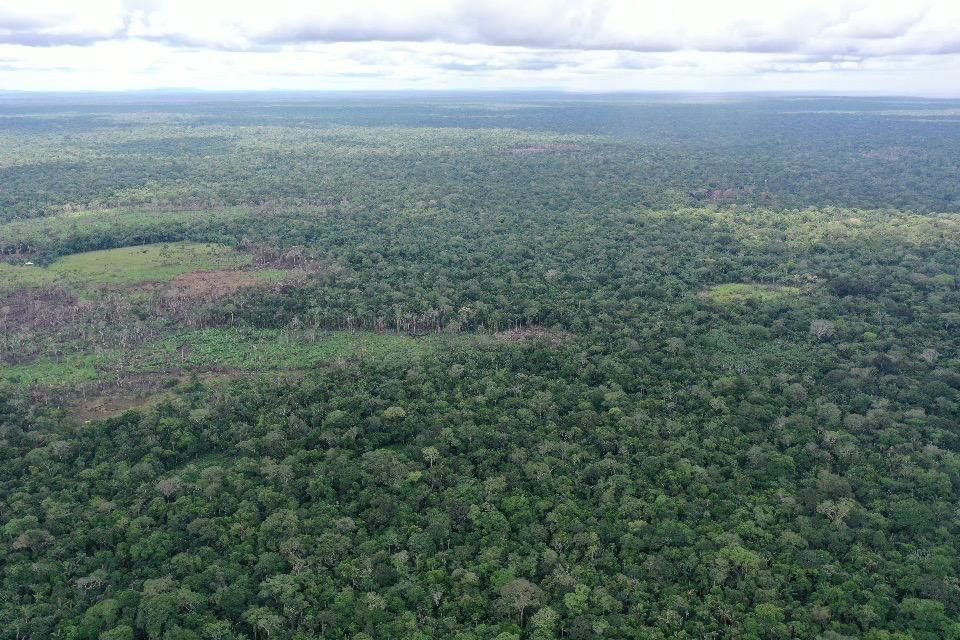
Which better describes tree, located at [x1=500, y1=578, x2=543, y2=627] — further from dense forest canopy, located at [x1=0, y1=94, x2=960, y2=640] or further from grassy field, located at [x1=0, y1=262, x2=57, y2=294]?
grassy field, located at [x1=0, y1=262, x2=57, y2=294]

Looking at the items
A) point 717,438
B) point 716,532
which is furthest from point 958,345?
point 716,532

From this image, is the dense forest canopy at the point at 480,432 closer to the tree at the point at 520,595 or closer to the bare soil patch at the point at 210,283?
the tree at the point at 520,595

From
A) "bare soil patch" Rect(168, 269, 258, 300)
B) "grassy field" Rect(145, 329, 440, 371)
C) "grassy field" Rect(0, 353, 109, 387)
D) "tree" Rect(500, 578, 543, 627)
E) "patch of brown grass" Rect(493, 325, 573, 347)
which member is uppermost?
"bare soil patch" Rect(168, 269, 258, 300)

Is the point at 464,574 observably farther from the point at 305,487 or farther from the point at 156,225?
the point at 156,225

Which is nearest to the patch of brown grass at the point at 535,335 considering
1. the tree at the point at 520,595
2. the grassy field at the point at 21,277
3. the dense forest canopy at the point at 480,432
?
the dense forest canopy at the point at 480,432

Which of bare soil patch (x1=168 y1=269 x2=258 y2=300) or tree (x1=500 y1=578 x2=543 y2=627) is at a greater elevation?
bare soil patch (x1=168 y1=269 x2=258 y2=300)

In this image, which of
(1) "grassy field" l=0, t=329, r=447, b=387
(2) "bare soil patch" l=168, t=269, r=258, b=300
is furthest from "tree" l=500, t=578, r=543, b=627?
(2) "bare soil patch" l=168, t=269, r=258, b=300

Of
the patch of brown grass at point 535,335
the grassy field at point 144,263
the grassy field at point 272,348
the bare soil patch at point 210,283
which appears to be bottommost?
the grassy field at point 272,348

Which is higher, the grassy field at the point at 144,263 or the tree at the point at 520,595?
the grassy field at the point at 144,263
